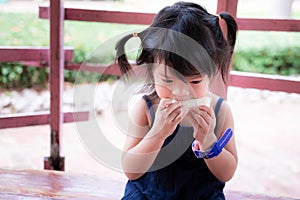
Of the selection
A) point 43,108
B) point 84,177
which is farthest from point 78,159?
point 84,177

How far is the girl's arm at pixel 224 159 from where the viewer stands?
91cm

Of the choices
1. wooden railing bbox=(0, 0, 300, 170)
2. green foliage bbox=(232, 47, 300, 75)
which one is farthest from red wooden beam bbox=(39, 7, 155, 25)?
green foliage bbox=(232, 47, 300, 75)

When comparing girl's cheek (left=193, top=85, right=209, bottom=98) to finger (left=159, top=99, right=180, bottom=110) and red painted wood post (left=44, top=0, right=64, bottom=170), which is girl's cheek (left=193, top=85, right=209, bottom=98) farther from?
red painted wood post (left=44, top=0, right=64, bottom=170)

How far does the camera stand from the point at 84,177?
1.37 meters

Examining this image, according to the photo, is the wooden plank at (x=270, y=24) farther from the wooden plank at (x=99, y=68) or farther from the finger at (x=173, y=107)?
the finger at (x=173, y=107)

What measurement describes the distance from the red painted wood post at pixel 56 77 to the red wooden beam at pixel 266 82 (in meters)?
0.66

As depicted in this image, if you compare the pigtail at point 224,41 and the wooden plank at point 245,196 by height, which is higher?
the pigtail at point 224,41

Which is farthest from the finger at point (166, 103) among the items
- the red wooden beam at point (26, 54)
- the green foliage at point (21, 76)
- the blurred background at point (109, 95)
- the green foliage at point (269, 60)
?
the green foliage at point (269, 60)

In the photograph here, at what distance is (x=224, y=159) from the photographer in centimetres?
91

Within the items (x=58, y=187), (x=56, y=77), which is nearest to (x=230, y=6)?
(x=56, y=77)

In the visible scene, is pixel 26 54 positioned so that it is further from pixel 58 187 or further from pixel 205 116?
pixel 205 116

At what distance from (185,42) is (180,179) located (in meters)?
0.38

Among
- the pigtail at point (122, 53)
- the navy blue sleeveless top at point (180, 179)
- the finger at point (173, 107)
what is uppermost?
the pigtail at point (122, 53)

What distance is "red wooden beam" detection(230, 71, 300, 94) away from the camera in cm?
138
